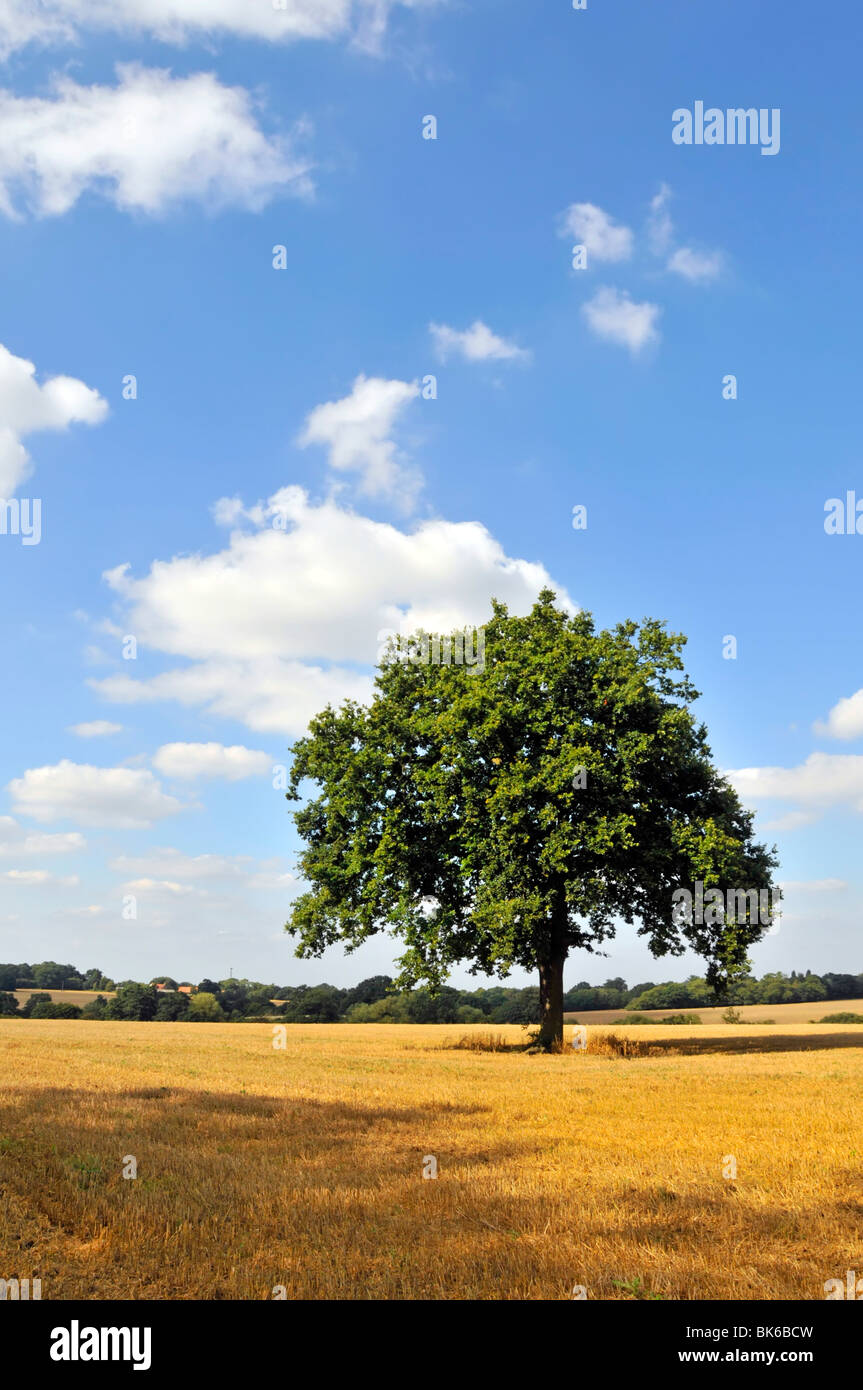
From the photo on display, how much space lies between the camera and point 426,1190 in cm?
1098

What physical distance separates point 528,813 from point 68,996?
89.6 metres

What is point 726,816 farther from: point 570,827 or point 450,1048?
point 450,1048

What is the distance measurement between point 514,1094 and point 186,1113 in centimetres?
830

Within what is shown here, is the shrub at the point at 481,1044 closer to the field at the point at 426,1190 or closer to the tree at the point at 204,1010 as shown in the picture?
the field at the point at 426,1190

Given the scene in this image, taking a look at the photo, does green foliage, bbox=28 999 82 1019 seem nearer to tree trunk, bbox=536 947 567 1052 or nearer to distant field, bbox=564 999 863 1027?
distant field, bbox=564 999 863 1027

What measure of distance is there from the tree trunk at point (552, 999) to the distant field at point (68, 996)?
2823 inches

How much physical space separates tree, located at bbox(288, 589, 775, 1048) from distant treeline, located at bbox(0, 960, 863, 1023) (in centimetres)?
4367

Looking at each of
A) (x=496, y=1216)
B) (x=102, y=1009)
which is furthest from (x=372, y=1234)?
(x=102, y=1009)

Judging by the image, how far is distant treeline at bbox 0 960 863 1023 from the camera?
93000 millimetres

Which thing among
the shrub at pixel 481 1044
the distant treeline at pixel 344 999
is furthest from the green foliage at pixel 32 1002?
the shrub at pixel 481 1044

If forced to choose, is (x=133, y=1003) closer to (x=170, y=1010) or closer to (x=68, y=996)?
(x=170, y=1010)

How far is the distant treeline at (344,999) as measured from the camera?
93000mm

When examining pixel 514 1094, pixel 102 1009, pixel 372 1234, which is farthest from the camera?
pixel 102 1009
